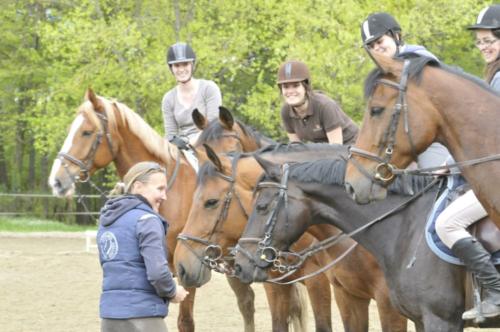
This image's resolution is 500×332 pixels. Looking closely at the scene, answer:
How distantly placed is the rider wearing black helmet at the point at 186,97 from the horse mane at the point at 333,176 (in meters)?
3.01

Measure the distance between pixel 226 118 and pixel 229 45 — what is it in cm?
1762

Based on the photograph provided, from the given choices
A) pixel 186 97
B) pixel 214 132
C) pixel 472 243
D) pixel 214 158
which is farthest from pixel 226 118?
pixel 472 243

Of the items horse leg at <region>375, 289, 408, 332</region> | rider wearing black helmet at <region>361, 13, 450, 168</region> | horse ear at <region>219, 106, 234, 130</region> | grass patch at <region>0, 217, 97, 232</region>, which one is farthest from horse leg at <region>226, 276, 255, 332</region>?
grass patch at <region>0, 217, 97, 232</region>

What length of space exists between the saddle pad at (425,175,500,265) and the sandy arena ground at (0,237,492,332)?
5169mm

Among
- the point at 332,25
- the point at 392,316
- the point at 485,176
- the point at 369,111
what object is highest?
the point at 332,25

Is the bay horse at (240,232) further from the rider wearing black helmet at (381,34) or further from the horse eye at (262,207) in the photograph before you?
the rider wearing black helmet at (381,34)

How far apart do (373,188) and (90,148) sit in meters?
4.45

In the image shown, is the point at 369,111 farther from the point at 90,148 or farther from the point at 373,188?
the point at 90,148

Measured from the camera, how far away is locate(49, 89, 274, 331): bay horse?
366 inches

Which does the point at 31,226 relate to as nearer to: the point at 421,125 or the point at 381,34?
the point at 381,34

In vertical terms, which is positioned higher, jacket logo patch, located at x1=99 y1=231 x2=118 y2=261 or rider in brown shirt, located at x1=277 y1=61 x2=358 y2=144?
rider in brown shirt, located at x1=277 y1=61 x2=358 y2=144

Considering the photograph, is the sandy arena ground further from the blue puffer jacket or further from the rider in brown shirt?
the blue puffer jacket

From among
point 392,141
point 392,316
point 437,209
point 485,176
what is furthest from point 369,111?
point 392,316

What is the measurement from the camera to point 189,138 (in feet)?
32.1
